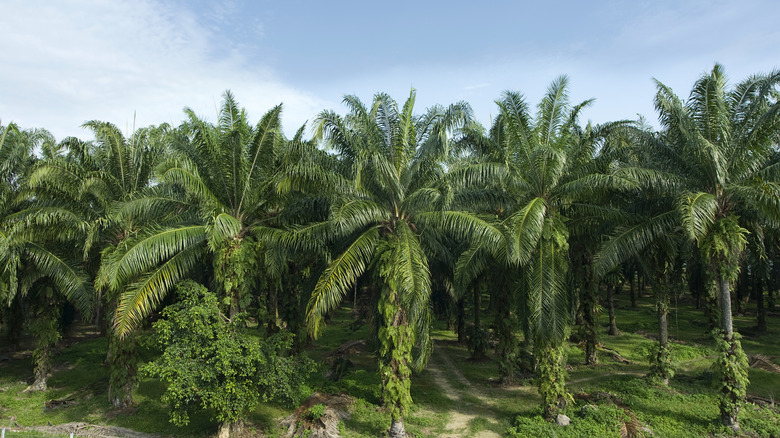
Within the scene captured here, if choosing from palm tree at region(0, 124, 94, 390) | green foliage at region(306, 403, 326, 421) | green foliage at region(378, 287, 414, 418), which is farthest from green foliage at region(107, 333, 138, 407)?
green foliage at region(378, 287, 414, 418)

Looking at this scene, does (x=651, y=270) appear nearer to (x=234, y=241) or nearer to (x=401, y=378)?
(x=401, y=378)

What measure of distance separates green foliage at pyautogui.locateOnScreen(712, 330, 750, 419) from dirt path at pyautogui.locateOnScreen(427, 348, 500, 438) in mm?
6079

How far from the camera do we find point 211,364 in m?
12.3

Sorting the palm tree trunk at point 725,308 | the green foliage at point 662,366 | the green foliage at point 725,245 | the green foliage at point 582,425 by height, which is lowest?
the green foliage at point 582,425

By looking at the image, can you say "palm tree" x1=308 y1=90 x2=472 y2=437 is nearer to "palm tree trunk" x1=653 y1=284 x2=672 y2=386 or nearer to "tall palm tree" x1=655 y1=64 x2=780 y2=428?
"tall palm tree" x1=655 y1=64 x2=780 y2=428

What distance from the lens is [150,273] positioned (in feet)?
43.0

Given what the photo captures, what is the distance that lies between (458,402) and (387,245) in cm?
669

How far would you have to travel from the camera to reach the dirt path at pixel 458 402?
544 inches

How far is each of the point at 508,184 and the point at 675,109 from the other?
5.08 metres

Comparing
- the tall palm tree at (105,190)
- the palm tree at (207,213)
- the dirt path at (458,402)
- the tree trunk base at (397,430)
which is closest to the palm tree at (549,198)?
the dirt path at (458,402)

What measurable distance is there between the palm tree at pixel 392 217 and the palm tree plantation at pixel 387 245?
0.06m

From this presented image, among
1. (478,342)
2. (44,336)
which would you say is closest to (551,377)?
(478,342)

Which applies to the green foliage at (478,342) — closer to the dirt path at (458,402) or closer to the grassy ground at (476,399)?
the grassy ground at (476,399)

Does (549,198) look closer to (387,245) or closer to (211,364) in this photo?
(387,245)
